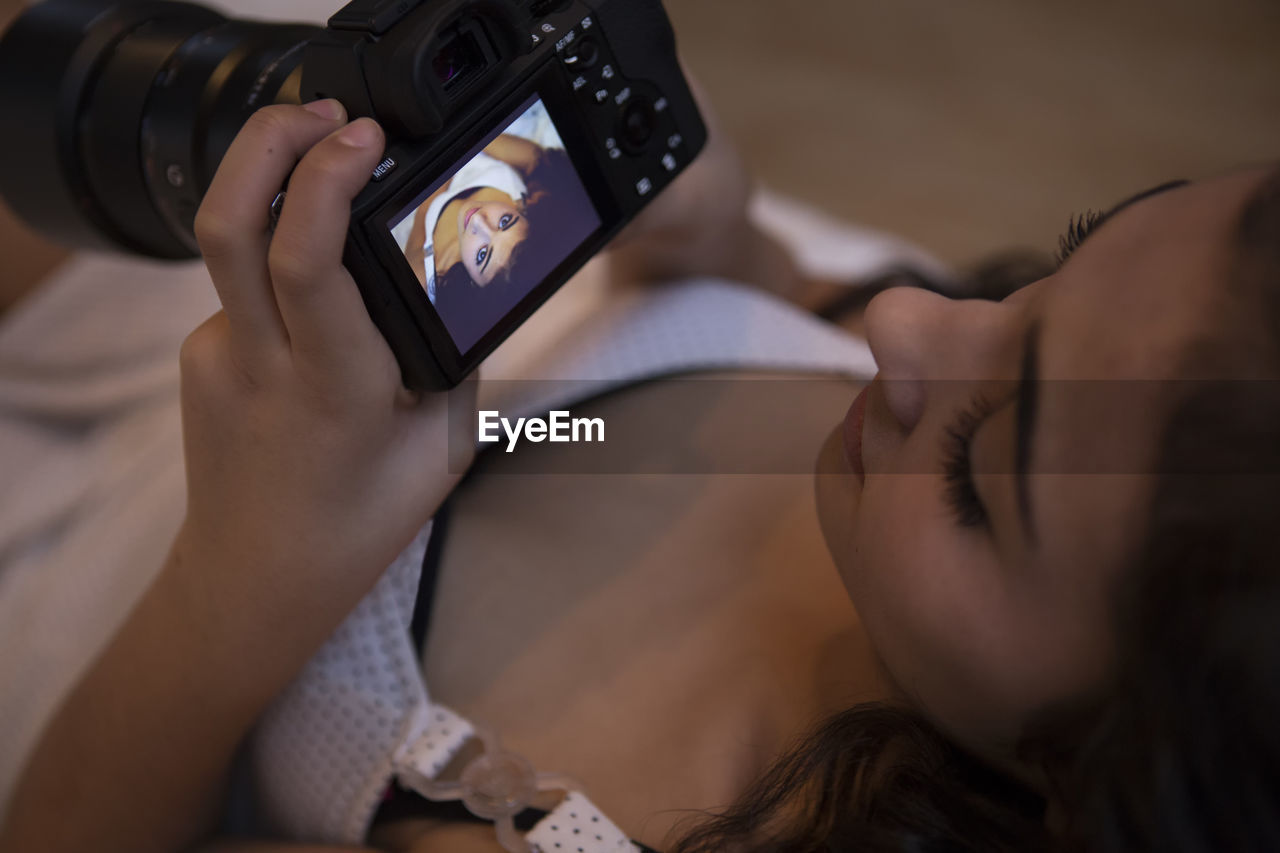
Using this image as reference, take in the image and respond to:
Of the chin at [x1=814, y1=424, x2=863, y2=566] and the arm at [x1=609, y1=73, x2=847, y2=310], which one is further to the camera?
the arm at [x1=609, y1=73, x2=847, y2=310]

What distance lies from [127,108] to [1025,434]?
496 millimetres

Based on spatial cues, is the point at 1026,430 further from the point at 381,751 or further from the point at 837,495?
the point at 381,751

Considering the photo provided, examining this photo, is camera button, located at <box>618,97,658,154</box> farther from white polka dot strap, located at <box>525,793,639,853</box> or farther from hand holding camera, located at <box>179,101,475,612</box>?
white polka dot strap, located at <box>525,793,639,853</box>

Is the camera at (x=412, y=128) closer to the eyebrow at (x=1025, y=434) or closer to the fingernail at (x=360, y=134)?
the fingernail at (x=360, y=134)

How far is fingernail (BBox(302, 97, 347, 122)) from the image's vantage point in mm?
431

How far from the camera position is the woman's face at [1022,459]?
345mm

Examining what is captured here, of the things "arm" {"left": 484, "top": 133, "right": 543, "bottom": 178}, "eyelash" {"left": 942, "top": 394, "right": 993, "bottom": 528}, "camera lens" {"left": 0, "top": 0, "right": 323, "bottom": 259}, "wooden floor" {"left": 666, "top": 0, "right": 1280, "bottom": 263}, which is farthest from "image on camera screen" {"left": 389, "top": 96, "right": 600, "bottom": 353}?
"wooden floor" {"left": 666, "top": 0, "right": 1280, "bottom": 263}

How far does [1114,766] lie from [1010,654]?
5 cm

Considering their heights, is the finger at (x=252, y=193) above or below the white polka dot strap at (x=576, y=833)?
above

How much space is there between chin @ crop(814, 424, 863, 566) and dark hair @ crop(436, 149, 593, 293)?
0.56 feet

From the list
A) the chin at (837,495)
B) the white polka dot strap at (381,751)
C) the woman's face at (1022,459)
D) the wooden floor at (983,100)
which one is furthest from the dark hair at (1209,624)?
the wooden floor at (983,100)

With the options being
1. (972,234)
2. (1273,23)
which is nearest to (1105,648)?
(972,234)

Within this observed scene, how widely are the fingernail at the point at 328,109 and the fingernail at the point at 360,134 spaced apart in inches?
0.8

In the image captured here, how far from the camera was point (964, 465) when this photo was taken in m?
0.40
